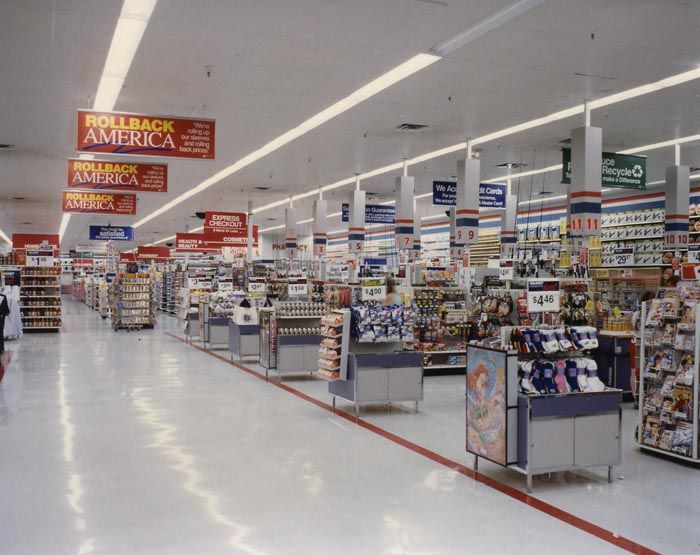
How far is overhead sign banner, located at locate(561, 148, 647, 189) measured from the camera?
12.9 m

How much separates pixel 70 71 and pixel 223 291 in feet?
25.7

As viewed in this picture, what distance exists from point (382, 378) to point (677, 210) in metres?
9.40

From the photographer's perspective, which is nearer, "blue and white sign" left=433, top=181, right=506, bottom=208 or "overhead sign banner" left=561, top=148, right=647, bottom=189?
"overhead sign banner" left=561, top=148, right=647, bottom=189

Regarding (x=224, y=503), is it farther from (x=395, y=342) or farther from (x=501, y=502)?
(x=395, y=342)

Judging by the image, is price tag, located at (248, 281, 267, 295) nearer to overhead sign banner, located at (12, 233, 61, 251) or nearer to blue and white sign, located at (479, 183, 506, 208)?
blue and white sign, located at (479, 183, 506, 208)

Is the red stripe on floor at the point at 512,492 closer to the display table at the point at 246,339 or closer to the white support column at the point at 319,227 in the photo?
the display table at the point at 246,339

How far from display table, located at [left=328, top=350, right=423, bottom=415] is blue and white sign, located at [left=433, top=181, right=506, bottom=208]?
864 cm

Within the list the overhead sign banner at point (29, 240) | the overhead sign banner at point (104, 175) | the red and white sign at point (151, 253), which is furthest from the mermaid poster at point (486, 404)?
the red and white sign at point (151, 253)

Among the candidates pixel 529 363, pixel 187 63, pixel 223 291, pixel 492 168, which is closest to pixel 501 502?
pixel 529 363

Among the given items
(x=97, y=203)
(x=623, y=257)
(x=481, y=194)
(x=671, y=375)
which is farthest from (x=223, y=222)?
(x=671, y=375)

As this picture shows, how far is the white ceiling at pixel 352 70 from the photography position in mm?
7227

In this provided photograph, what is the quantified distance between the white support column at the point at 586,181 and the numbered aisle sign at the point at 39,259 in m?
16.2

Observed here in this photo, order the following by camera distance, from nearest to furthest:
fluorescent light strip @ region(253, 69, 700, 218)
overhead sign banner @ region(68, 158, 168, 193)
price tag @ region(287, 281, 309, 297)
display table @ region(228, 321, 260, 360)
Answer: fluorescent light strip @ region(253, 69, 700, 218) → overhead sign banner @ region(68, 158, 168, 193) → price tag @ region(287, 281, 309, 297) → display table @ region(228, 321, 260, 360)

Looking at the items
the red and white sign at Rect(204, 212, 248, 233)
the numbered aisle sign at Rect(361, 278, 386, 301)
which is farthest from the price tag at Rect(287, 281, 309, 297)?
the red and white sign at Rect(204, 212, 248, 233)
